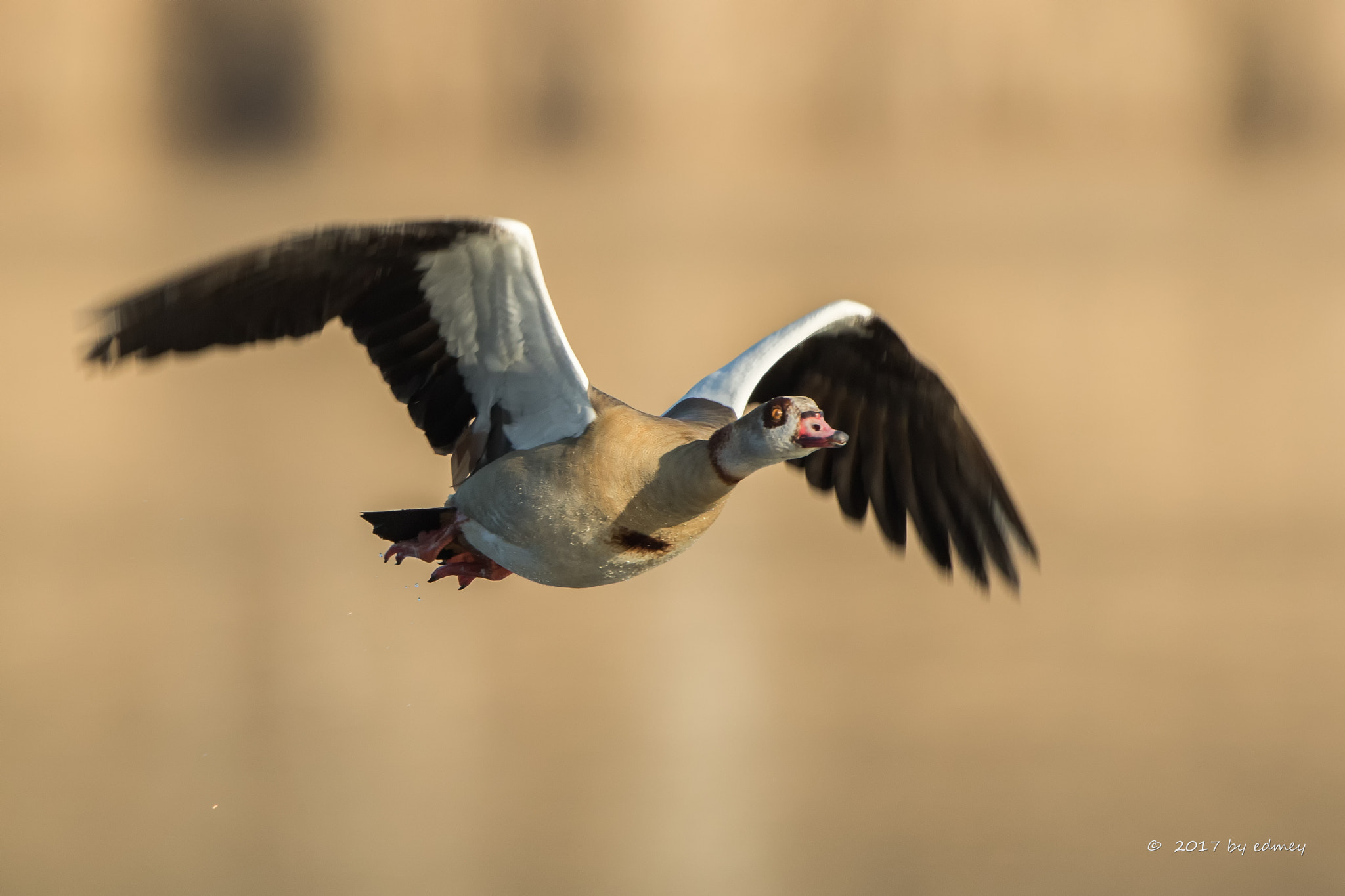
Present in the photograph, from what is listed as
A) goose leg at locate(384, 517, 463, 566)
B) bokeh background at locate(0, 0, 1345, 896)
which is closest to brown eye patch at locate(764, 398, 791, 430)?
goose leg at locate(384, 517, 463, 566)

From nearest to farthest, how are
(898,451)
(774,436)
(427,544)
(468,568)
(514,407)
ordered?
1. (774,436)
2. (514,407)
3. (427,544)
4. (468,568)
5. (898,451)

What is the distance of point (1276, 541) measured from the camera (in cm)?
1139

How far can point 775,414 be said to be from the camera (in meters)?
4.61

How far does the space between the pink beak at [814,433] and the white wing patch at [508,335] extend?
0.76 m

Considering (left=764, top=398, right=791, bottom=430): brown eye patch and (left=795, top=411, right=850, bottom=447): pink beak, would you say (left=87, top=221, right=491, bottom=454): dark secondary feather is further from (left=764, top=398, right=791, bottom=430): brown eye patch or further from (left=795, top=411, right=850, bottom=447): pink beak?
(left=795, top=411, right=850, bottom=447): pink beak

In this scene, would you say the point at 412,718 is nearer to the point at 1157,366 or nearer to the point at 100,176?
the point at 1157,366

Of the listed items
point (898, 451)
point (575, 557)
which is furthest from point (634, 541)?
point (898, 451)

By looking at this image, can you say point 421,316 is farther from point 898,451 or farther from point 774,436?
point 898,451

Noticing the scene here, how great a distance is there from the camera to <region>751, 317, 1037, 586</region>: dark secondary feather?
5.93 metres

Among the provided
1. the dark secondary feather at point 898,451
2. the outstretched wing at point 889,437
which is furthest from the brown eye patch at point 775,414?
the dark secondary feather at point 898,451

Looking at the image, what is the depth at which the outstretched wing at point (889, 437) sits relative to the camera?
5.79 metres

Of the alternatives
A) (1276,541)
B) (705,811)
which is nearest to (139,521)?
(705,811)

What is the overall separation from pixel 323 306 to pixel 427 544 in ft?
3.20

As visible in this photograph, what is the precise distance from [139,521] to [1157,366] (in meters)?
9.19
